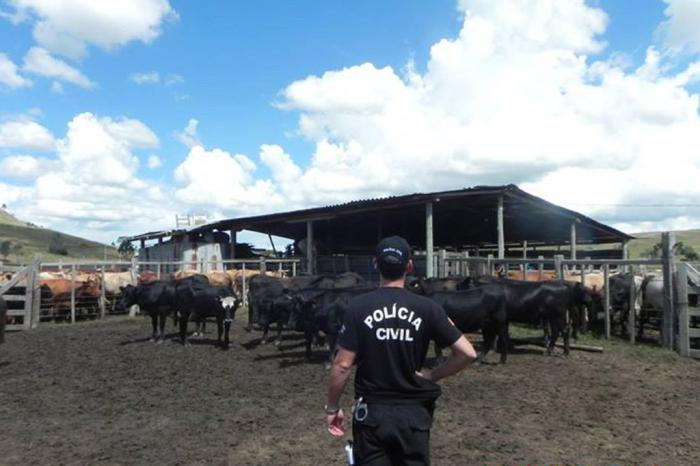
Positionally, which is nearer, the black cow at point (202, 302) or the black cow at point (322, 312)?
the black cow at point (322, 312)

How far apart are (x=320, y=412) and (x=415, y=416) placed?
15.2ft

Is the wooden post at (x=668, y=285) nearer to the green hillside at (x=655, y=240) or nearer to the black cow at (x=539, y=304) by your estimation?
the black cow at (x=539, y=304)

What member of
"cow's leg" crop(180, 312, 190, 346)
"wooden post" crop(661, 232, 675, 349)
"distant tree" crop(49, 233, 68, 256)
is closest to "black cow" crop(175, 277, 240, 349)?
"cow's leg" crop(180, 312, 190, 346)

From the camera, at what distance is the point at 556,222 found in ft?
92.9

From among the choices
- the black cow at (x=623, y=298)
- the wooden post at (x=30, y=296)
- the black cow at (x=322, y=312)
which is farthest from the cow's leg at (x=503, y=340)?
the wooden post at (x=30, y=296)

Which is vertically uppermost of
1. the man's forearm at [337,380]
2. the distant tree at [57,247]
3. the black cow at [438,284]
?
the distant tree at [57,247]

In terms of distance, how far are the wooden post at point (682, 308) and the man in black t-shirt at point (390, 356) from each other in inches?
397

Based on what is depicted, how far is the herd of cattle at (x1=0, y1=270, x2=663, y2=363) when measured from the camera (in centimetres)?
1130

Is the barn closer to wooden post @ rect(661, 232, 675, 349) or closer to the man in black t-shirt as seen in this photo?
wooden post @ rect(661, 232, 675, 349)

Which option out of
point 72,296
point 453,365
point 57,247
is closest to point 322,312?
point 453,365

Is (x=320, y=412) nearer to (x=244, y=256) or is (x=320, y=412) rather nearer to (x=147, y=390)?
(x=147, y=390)

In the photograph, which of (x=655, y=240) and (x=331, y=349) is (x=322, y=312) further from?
(x=655, y=240)

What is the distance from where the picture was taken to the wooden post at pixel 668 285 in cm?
1202

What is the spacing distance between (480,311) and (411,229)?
2133 cm
